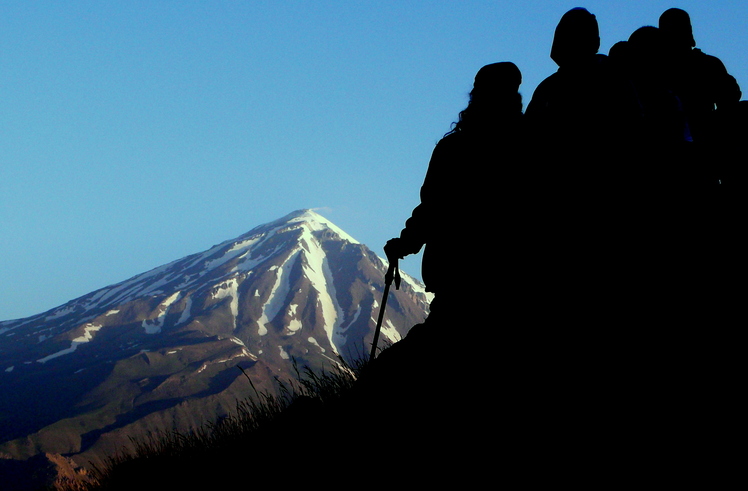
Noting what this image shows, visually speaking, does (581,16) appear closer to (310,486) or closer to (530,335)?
(530,335)

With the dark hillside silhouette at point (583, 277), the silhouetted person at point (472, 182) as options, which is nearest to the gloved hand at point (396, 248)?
the dark hillside silhouette at point (583, 277)

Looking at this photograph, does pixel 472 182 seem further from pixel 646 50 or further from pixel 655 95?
pixel 646 50

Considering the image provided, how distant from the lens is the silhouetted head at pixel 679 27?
17.6 feet

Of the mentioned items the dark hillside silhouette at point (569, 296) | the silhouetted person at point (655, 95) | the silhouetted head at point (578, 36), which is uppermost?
the silhouetted head at point (578, 36)

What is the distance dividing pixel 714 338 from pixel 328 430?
272 centimetres

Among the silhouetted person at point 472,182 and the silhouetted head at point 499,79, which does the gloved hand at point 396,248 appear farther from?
the silhouetted head at point 499,79

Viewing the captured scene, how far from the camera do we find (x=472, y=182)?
3.87 m

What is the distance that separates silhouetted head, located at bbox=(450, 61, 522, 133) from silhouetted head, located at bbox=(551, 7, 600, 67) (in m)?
0.34

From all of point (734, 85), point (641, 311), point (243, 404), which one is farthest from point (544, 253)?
point (243, 404)

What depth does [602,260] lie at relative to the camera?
3482 mm

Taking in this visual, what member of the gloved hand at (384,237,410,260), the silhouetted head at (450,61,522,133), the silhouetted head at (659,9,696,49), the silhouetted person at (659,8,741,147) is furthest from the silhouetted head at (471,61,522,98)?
the silhouetted head at (659,9,696,49)

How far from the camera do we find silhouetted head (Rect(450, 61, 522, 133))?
3801 mm

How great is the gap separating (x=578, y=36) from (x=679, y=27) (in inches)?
80.2

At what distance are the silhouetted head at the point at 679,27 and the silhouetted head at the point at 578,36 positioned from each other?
182 cm
